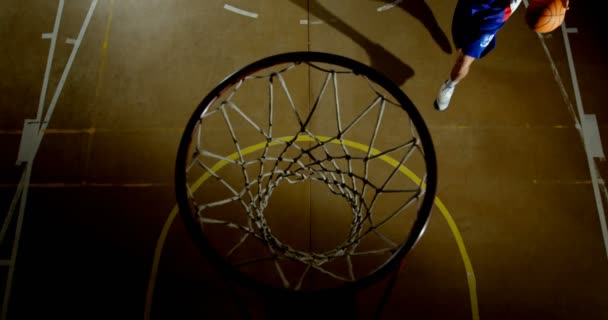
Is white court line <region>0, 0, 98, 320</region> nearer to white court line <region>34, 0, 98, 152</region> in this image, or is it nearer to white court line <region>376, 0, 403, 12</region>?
white court line <region>34, 0, 98, 152</region>

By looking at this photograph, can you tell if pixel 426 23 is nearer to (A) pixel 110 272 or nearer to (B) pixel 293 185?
(B) pixel 293 185

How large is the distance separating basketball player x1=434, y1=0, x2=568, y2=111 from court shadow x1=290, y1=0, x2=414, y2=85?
1.69 ft

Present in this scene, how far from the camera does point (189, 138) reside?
1.72 m

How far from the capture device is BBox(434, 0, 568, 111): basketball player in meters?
2.29

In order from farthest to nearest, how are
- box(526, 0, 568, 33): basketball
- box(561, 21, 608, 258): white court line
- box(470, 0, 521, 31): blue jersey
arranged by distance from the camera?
→ box(561, 21, 608, 258): white court line, box(526, 0, 568, 33): basketball, box(470, 0, 521, 31): blue jersey

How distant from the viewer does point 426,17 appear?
3.34 meters

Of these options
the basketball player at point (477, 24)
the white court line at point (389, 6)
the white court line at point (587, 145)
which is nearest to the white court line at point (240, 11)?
the white court line at point (389, 6)

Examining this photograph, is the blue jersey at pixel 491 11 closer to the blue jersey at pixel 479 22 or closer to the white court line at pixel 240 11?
the blue jersey at pixel 479 22

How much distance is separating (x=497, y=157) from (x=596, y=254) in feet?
3.33

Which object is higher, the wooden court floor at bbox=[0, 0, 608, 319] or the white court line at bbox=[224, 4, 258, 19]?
the white court line at bbox=[224, 4, 258, 19]

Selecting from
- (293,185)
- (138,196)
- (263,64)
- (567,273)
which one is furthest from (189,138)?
(567,273)

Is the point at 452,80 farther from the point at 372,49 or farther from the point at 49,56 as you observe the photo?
the point at 49,56

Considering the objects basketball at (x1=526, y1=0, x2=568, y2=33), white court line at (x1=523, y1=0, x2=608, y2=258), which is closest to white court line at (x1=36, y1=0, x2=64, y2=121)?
basketball at (x1=526, y1=0, x2=568, y2=33)

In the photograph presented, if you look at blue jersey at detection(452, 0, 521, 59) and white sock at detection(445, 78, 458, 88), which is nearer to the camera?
blue jersey at detection(452, 0, 521, 59)
